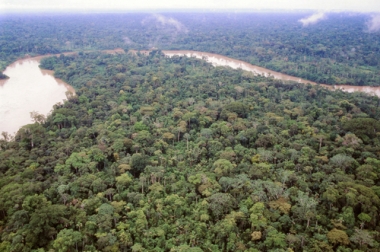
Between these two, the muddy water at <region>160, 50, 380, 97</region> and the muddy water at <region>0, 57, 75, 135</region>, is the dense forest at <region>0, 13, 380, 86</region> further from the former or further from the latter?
the muddy water at <region>0, 57, 75, 135</region>

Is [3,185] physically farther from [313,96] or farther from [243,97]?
[313,96]

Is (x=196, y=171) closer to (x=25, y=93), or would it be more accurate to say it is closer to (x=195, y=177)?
(x=195, y=177)

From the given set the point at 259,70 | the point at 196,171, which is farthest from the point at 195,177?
the point at 259,70

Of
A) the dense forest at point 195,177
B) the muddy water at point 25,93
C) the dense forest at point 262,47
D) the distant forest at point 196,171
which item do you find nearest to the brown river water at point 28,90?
the muddy water at point 25,93

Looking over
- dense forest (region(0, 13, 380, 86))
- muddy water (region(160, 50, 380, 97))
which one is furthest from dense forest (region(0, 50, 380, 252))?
dense forest (region(0, 13, 380, 86))

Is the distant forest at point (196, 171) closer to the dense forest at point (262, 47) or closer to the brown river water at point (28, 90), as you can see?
the brown river water at point (28, 90)

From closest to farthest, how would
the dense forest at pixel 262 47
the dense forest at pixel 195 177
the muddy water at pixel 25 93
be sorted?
the dense forest at pixel 195 177 < the muddy water at pixel 25 93 < the dense forest at pixel 262 47

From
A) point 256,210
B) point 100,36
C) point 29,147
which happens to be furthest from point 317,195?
point 100,36
